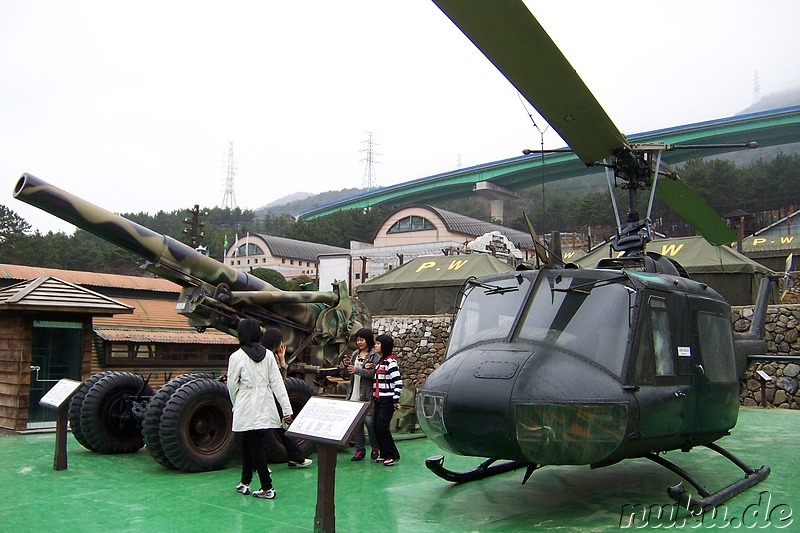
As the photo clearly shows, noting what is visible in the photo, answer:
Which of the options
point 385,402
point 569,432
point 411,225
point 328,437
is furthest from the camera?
point 411,225

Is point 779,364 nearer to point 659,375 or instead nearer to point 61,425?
point 659,375

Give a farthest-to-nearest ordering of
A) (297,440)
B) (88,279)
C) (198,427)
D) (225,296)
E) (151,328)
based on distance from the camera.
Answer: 1. (88,279)
2. (151,328)
3. (225,296)
4. (297,440)
5. (198,427)

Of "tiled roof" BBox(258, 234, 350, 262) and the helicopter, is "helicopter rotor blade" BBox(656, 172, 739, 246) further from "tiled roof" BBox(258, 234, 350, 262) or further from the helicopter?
"tiled roof" BBox(258, 234, 350, 262)

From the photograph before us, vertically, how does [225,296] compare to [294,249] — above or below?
below

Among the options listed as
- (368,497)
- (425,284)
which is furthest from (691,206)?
(425,284)

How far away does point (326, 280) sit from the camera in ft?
109

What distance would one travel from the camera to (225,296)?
330 inches

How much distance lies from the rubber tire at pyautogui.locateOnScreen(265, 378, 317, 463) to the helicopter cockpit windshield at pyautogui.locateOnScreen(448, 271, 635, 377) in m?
2.73

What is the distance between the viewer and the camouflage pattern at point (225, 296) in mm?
7398

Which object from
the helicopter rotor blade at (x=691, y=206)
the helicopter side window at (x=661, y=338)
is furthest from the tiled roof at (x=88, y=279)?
the helicopter side window at (x=661, y=338)

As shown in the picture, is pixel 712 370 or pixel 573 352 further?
pixel 712 370

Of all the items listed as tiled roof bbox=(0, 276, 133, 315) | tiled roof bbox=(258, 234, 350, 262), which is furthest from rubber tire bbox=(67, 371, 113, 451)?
tiled roof bbox=(258, 234, 350, 262)

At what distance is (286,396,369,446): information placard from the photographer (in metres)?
4.57

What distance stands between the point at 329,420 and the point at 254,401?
1.26m
